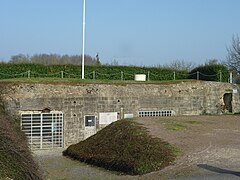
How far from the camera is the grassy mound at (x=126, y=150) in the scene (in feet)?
49.4

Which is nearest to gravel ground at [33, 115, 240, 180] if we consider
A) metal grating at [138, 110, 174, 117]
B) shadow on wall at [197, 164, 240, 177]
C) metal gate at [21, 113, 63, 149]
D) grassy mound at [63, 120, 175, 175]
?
shadow on wall at [197, 164, 240, 177]

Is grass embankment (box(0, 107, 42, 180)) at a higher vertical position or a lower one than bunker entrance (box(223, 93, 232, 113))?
lower

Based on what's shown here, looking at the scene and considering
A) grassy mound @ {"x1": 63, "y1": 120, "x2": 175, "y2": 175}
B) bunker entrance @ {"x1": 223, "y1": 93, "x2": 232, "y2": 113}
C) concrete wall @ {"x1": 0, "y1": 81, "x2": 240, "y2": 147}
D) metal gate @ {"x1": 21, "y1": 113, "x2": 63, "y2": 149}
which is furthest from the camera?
bunker entrance @ {"x1": 223, "y1": 93, "x2": 232, "y2": 113}

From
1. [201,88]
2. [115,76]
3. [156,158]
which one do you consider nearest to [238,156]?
[156,158]

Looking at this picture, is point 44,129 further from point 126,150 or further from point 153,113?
point 126,150

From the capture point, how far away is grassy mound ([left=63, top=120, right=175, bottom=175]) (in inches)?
593

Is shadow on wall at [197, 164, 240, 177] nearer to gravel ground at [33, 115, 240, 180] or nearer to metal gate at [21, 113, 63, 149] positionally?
gravel ground at [33, 115, 240, 180]

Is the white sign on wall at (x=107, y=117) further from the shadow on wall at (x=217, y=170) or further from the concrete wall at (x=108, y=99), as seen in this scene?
the shadow on wall at (x=217, y=170)

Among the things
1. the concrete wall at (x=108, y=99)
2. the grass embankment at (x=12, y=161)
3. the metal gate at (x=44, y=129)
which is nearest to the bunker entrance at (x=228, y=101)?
the concrete wall at (x=108, y=99)

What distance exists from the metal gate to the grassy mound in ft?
13.7

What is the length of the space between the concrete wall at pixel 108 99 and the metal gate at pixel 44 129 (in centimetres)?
36

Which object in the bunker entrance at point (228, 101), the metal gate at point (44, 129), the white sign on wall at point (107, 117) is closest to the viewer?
the metal gate at point (44, 129)

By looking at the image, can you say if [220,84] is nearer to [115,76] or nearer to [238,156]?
[115,76]

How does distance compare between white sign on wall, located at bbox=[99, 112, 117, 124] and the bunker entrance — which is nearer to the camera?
white sign on wall, located at bbox=[99, 112, 117, 124]
